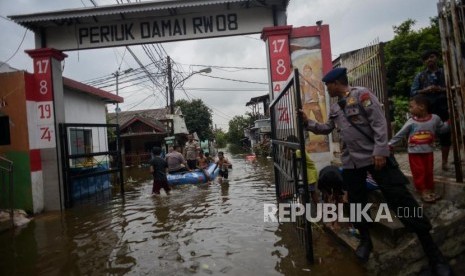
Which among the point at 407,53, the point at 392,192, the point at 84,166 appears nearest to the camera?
the point at 392,192

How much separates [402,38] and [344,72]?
1669 cm

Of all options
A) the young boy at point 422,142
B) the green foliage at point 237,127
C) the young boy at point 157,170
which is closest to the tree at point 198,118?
the green foliage at point 237,127

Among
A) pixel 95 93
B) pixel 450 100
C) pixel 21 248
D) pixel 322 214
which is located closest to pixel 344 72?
pixel 450 100

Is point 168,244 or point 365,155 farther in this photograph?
point 168,244

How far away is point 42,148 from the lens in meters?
8.63

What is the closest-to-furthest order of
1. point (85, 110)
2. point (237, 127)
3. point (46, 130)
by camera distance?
point (46, 130) < point (85, 110) < point (237, 127)

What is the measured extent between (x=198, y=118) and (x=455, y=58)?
41.0m

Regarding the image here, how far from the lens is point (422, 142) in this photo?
13.5 feet

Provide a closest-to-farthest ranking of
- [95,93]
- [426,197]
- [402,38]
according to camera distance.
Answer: [426,197] → [95,93] → [402,38]

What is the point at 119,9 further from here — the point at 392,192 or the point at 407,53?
the point at 407,53

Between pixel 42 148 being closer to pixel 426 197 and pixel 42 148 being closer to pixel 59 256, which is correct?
pixel 59 256

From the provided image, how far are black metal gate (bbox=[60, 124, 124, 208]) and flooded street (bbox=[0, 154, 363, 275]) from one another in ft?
3.35

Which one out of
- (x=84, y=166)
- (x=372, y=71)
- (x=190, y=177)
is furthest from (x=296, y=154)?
(x=84, y=166)

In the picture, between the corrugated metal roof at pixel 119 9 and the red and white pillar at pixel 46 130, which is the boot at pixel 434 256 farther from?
the red and white pillar at pixel 46 130
